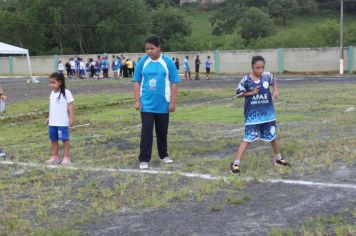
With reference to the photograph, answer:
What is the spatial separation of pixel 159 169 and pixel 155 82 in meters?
1.27

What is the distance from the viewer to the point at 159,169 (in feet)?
26.8

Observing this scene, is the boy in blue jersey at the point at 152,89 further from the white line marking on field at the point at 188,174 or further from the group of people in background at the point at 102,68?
the group of people in background at the point at 102,68

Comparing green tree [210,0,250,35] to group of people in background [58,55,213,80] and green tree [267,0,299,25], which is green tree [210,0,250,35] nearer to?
green tree [267,0,299,25]

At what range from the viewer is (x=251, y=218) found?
5555 millimetres

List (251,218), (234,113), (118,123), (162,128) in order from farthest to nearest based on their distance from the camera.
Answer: (234,113) → (118,123) → (162,128) → (251,218)

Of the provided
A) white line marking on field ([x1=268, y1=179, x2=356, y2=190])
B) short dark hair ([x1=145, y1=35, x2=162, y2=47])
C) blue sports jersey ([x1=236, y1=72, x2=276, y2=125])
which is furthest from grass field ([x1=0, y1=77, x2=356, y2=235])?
short dark hair ([x1=145, y1=35, x2=162, y2=47])

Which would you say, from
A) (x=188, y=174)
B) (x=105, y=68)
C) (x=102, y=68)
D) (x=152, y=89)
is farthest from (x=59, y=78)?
(x=102, y=68)

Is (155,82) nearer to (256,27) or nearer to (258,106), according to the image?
(258,106)

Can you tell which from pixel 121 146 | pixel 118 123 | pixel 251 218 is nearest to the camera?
pixel 251 218

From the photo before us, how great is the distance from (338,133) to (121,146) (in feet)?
13.0

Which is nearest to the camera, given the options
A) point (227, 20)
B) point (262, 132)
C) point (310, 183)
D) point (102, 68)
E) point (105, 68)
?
point (310, 183)

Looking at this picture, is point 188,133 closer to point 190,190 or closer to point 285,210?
point 190,190

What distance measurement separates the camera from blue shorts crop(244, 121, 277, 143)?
8.09 m

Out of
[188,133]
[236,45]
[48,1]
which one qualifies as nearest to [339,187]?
[188,133]
